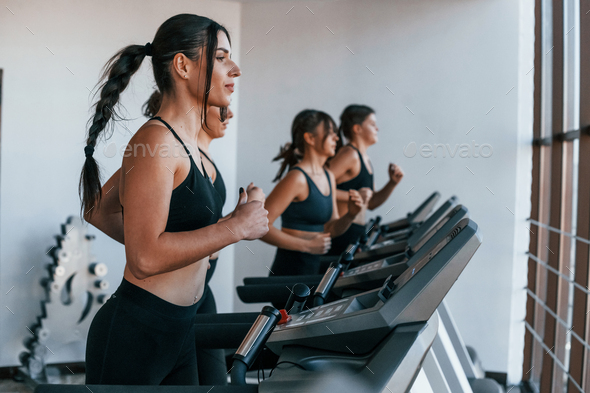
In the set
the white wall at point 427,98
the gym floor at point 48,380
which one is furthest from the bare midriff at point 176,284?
the white wall at point 427,98

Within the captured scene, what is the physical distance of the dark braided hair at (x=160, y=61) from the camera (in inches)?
47.7

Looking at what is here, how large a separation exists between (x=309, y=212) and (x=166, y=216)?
64.8 inches

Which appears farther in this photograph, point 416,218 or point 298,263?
point 416,218

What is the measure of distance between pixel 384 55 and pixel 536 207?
1.59m

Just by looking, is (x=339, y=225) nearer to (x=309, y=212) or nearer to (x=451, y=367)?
(x=309, y=212)

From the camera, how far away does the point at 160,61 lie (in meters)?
1.25

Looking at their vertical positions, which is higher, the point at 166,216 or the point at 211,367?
the point at 166,216

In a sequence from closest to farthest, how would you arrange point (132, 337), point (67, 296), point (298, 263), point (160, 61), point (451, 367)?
point (132, 337) → point (160, 61) → point (451, 367) → point (298, 263) → point (67, 296)

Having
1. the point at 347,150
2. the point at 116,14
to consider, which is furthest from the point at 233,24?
the point at 347,150

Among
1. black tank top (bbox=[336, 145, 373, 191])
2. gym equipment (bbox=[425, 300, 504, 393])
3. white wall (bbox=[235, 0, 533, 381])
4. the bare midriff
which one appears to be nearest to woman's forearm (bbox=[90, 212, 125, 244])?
the bare midriff

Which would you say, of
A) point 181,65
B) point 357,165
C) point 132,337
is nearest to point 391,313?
point 132,337

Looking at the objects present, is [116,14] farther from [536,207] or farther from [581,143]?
[536,207]

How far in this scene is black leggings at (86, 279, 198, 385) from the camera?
3.77 ft

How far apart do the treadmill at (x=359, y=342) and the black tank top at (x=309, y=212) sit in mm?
1626
